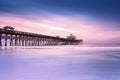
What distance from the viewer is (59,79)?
664cm

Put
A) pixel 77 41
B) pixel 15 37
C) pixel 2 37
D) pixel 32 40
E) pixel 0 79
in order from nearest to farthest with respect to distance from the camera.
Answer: pixel 0 79 → pixel 2 37 → pixel 15 37 → pixel 32 40 → pixel 77 41

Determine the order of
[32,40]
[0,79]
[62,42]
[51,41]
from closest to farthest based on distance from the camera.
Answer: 1. [0,79]
2. [32,40]
3. [51,41]
4. [62,42]

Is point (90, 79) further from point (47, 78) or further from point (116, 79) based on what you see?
point (47, 78)

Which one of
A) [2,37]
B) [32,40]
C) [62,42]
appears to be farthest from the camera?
[62,42]

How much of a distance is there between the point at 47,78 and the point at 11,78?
117cm

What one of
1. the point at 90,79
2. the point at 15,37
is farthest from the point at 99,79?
the point at 15,37

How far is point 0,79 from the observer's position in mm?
6395

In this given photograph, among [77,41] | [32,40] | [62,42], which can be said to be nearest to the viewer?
[32,40]

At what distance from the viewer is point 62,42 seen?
109375 millimetres

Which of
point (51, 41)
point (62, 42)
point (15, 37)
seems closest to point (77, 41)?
point (62, 42)

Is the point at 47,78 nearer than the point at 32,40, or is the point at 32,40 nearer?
the point at 47,78

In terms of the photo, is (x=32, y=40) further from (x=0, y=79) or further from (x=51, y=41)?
(x=0, y=79)

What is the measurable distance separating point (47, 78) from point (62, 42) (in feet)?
337

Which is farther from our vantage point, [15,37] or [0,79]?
[15,37]
